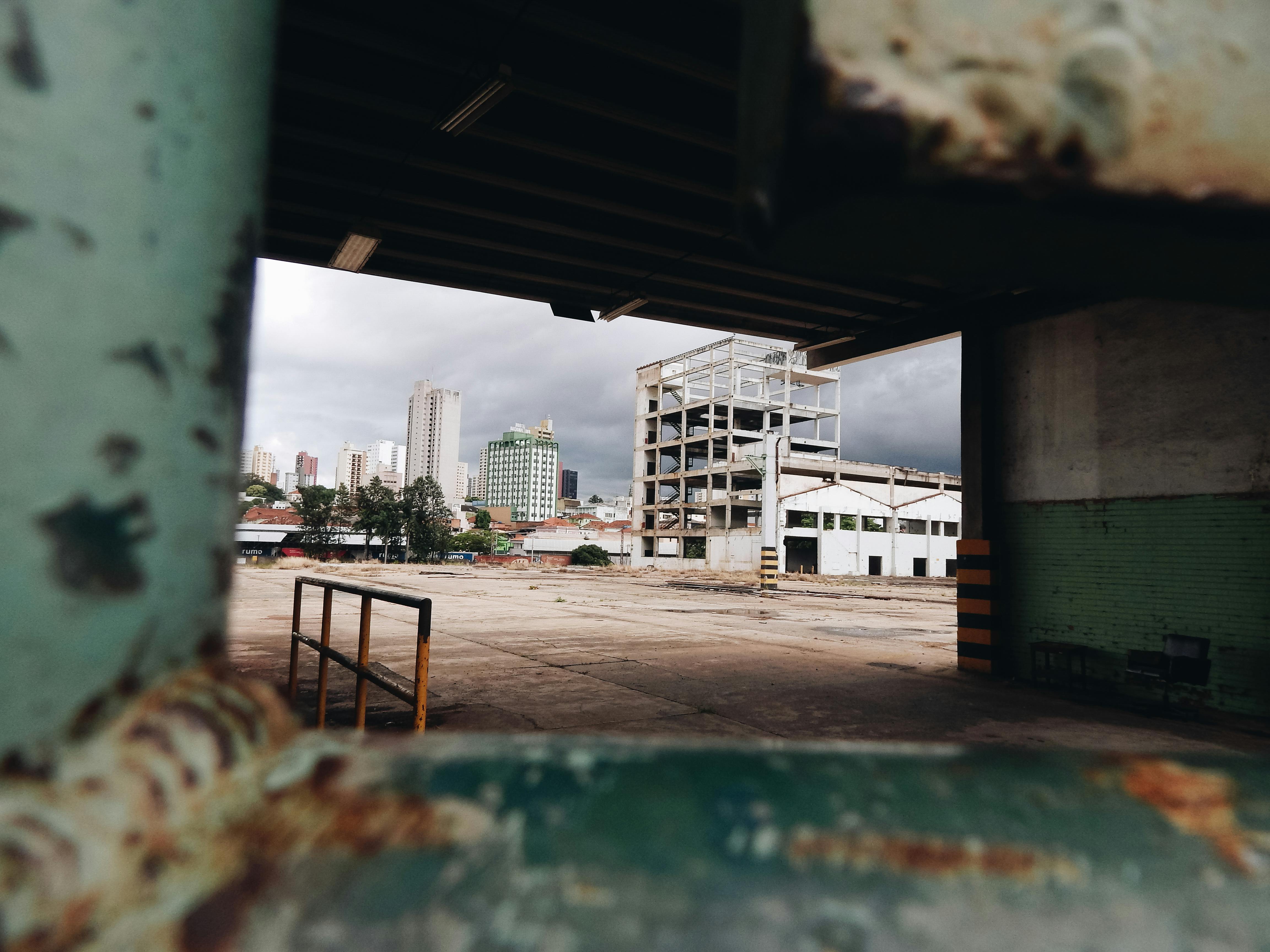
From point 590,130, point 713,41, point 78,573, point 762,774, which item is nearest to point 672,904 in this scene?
point 762,774

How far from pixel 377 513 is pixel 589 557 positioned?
18.0m

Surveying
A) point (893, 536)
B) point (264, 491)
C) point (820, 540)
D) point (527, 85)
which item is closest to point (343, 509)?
point (820, 540)

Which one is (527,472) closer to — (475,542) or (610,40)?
(475,542)

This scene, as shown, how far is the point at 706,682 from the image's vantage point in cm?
720

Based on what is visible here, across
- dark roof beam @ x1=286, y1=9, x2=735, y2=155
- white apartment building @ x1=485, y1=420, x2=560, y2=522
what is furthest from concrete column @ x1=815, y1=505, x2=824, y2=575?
white apartment building @ x1=485, y1=420, x2=560, y2=522

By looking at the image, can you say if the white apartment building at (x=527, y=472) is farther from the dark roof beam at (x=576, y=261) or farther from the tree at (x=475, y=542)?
the dark roof beam at (x=576, y=261)

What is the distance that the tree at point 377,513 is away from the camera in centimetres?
5806

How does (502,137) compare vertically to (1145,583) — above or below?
above

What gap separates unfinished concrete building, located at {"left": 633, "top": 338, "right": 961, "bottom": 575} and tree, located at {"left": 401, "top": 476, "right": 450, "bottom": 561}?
1717 centimetres

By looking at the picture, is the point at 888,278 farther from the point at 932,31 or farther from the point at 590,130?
the point at 932,31

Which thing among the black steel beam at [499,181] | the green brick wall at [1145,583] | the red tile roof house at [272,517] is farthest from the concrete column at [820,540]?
the red tile roof house at [272,517]

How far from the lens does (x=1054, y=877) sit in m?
0.49

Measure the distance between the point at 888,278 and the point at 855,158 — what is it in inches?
297

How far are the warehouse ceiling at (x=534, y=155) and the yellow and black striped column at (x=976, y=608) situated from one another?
2.93 metres
